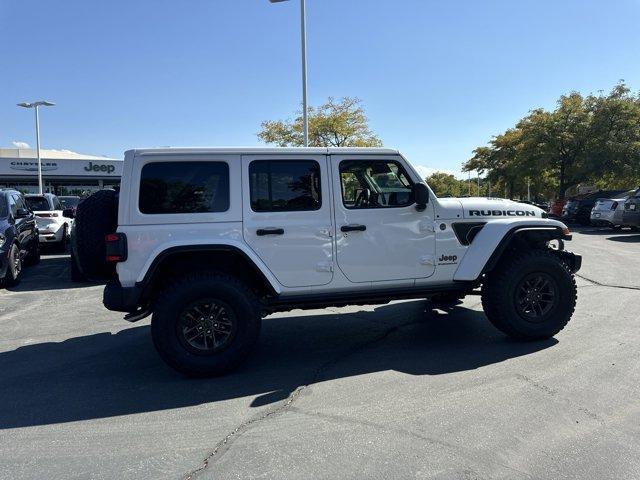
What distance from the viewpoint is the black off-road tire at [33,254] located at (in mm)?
11541

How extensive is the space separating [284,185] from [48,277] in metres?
7.87

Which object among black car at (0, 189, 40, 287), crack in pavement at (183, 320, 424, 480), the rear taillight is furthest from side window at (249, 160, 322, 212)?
black car at (0, 189, 40, 287)

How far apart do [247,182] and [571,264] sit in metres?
3.81

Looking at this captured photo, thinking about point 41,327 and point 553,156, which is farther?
point 553,156

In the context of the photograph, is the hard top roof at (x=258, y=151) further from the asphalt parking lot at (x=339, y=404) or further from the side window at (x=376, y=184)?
the asphalt parking lot at (x=339, y=404)

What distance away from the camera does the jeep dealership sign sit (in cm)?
4425

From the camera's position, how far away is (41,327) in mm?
6418

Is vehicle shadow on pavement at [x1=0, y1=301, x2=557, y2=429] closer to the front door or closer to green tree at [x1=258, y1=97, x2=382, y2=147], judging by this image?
the front door

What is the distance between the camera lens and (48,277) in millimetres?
10320

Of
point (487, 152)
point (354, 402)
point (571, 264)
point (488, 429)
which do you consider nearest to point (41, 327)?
point (354, 402)

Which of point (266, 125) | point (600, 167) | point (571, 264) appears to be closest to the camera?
point (571, 264)

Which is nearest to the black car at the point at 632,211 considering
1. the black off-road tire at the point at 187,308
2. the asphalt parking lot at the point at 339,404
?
the asphalt parking lot at the point at 339,404

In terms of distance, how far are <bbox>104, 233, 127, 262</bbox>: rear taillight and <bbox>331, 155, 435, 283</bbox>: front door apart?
1943mm

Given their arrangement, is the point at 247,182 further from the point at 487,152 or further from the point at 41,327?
the point at 487,152
